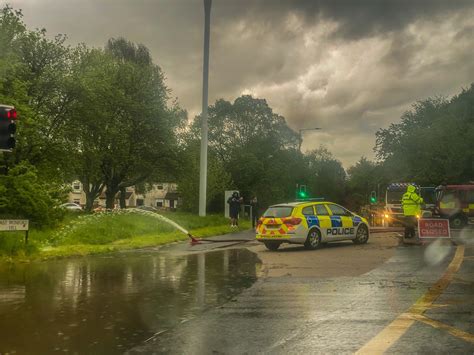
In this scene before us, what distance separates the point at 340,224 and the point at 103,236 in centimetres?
886

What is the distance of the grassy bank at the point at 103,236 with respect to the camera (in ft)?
52.2

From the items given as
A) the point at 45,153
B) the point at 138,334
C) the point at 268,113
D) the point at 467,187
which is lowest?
the point at 138,334

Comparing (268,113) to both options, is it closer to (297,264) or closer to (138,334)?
(297,264)

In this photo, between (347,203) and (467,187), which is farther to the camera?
(347,203)

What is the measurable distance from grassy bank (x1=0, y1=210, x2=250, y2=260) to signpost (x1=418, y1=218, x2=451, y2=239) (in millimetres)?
9118

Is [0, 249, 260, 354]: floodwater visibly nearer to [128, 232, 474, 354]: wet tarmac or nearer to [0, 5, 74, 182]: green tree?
[128, 232, 474, 354]: wet tarmac

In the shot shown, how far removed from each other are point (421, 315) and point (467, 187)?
29.4 meters

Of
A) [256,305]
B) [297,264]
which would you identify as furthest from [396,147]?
[256,305]

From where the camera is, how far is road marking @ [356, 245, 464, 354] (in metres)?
5.70

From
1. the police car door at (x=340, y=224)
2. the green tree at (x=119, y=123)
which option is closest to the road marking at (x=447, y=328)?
the police car door at (x=340, y=224)

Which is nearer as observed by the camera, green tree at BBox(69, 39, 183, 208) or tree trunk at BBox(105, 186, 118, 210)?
green tree at BBox(69, 39, 183, 208)

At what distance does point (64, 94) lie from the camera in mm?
44250

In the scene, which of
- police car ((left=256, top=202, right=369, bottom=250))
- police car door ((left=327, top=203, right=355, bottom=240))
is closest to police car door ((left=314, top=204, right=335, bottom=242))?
police car ((left=256, top=202, right=369, bottom=250))

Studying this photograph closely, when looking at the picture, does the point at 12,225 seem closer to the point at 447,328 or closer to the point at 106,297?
the point at 106,297
